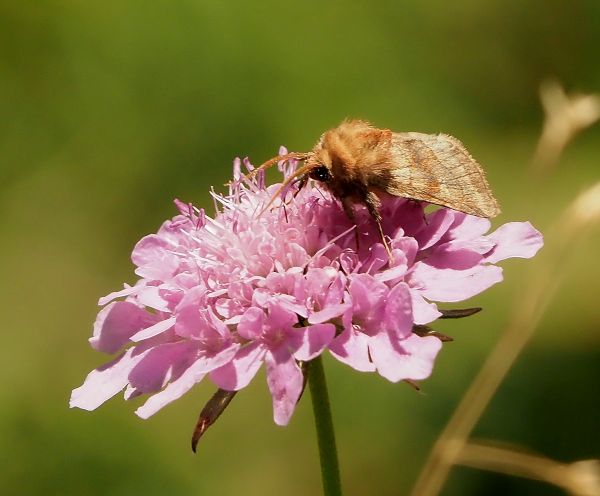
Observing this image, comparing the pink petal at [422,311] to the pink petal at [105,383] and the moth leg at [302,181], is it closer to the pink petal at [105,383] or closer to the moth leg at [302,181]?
the moth leg at [302,181]

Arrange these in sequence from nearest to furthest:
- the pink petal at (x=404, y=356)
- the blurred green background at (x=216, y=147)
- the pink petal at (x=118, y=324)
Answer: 1. the pink petal at (x=404, y=356)
2. the pink petal at (x=118, y=324)
3. the blurred green background at (x=216, y=147)

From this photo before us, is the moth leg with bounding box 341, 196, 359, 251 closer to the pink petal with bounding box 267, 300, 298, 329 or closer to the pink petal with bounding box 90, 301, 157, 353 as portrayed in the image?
the pink petal with bounding box 267, 300, 298, 329

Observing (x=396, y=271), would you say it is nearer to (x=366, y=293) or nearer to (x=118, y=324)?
(x=366, y=293)

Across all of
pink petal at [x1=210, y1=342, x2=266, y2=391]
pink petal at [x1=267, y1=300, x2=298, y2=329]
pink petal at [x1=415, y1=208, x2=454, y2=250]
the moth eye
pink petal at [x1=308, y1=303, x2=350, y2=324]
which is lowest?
pink petal at [x1=210, y1=342, x2=266, y2=391]

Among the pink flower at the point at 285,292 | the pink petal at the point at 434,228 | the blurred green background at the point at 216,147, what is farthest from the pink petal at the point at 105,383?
the blurred green background at the point at 216,147

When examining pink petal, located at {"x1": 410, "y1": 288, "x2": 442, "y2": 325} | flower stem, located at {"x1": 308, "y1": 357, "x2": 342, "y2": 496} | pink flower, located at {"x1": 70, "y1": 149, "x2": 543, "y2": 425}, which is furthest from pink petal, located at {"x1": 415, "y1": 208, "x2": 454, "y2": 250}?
flower stem, located at {"x1": 308, "y1": 357, "x2": 342, "y2": 496}

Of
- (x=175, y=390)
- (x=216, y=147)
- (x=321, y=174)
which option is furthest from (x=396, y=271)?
(x=216, y=147)

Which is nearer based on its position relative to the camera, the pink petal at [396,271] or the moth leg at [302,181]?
the pink petal at [396,271]

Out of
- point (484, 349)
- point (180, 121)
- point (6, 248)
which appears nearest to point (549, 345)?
point (484, 349)
